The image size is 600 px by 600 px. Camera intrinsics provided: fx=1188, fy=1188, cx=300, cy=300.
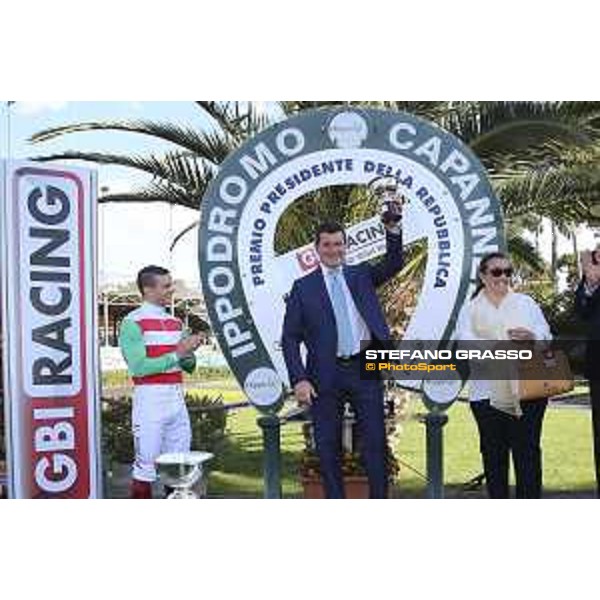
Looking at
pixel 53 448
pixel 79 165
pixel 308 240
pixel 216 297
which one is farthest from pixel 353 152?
pixel 53 448

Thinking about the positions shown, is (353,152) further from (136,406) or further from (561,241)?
(136,406)

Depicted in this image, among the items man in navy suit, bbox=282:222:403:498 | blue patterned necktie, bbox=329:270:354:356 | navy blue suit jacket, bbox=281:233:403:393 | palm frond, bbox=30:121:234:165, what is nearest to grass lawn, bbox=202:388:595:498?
man in navy suit, bbox=282:222:403:498

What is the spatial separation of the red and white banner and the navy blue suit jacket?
0.90m

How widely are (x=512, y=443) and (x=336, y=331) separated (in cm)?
96

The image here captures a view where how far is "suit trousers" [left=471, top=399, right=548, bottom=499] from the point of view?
539 cm

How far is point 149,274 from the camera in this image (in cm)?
536

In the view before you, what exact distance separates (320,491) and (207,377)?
0.74m

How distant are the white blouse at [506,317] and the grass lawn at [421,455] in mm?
342

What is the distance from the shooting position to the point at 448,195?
5418mm

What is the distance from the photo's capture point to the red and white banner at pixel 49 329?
532 cm

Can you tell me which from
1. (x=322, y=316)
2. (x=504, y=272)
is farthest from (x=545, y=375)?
(x=322, y=316)

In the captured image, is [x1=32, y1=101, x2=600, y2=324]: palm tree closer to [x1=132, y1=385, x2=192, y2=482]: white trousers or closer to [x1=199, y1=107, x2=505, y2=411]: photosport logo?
[x1=199, y1=107, x2=505, y2=411]: photosport logo

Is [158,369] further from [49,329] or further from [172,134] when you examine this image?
[172,134]
